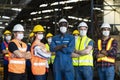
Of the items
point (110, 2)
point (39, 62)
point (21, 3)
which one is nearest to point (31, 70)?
point (39, 62)

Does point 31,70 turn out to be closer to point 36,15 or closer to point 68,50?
point 68,50

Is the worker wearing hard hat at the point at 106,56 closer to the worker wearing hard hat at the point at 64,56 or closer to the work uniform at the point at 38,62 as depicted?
the worker wearing hard hat at the point at 64,56

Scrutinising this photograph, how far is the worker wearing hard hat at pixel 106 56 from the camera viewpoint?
918 centimetres

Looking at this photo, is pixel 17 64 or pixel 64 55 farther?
pixel 64 55

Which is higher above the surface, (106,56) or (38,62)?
(106,56)

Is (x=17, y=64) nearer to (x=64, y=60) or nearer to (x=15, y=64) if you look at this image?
(x=15, y=64)

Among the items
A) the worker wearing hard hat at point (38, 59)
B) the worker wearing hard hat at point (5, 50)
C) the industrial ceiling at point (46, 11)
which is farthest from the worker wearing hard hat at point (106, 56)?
the industrial ceiling at point (46, 11)

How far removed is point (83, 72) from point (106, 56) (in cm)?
74

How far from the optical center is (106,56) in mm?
9289

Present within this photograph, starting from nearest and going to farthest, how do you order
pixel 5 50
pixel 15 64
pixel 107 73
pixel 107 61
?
pixel 15 64 < pixel 107 73 < pixel 107 61 < pixel 5 50

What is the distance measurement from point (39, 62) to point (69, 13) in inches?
987

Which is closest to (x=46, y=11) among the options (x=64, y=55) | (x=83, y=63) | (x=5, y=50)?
(x=5, y=50)

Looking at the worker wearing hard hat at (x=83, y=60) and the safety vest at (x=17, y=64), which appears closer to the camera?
the safety vest at (x=17, y=64)

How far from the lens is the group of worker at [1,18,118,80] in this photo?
28.1 feet
